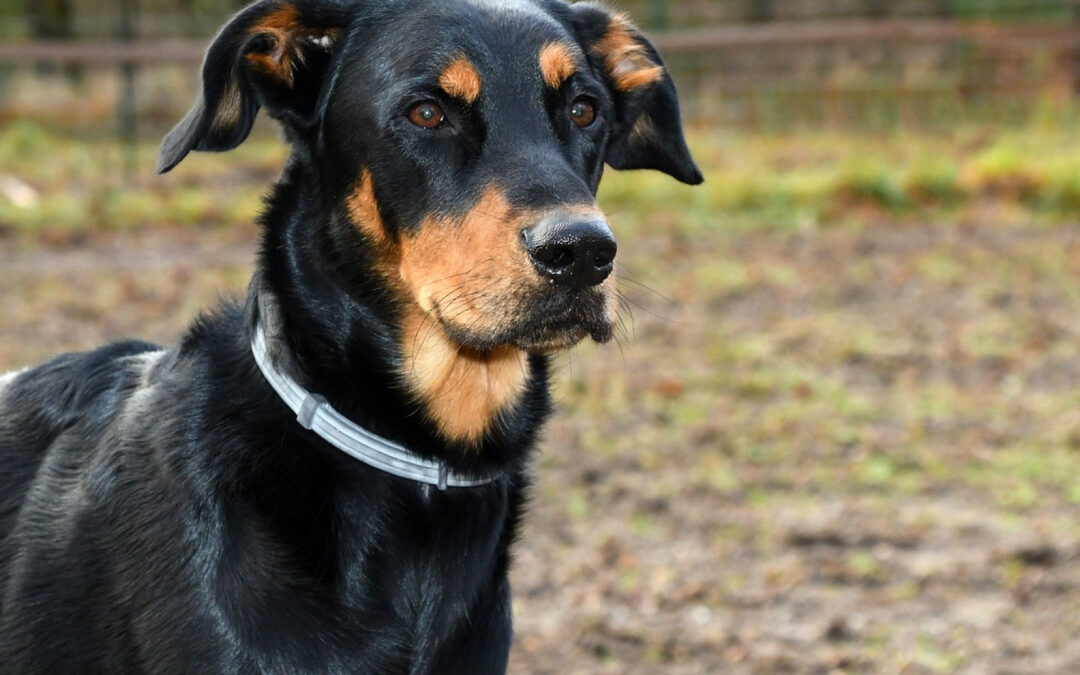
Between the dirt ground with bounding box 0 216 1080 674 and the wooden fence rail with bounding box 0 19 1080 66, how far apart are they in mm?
2551

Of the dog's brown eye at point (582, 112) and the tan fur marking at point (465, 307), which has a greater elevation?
the dog's brown eye at point (582, 112)

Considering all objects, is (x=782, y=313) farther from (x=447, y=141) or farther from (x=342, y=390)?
(x=342, y=390)

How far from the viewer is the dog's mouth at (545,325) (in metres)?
3.04

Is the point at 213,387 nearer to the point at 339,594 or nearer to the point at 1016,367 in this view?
the point at 339,594

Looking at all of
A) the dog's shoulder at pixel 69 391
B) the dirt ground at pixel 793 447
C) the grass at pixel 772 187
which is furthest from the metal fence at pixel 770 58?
the dog's shoulder at pixel 69 391

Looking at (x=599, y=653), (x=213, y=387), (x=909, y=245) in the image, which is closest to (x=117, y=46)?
(x=909, y=245)

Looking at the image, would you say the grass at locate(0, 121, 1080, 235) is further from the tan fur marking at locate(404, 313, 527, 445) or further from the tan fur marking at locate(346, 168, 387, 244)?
the tan fur marking at locate(346, 168, 387, 244)

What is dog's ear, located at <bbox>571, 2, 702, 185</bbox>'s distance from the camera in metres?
3.77

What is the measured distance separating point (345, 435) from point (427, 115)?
2.42 feet

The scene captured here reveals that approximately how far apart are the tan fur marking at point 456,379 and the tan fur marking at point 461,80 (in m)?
0.50

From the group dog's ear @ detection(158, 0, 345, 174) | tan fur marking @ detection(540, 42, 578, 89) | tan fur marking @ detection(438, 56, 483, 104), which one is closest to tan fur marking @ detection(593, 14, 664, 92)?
tan fur marking @ detection(540, 42, 578, 89)

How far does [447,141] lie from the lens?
3.22 meters

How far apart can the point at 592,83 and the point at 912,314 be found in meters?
6.05

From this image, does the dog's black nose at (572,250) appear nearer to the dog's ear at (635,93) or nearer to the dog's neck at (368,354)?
the dog's neck at (368,354)
